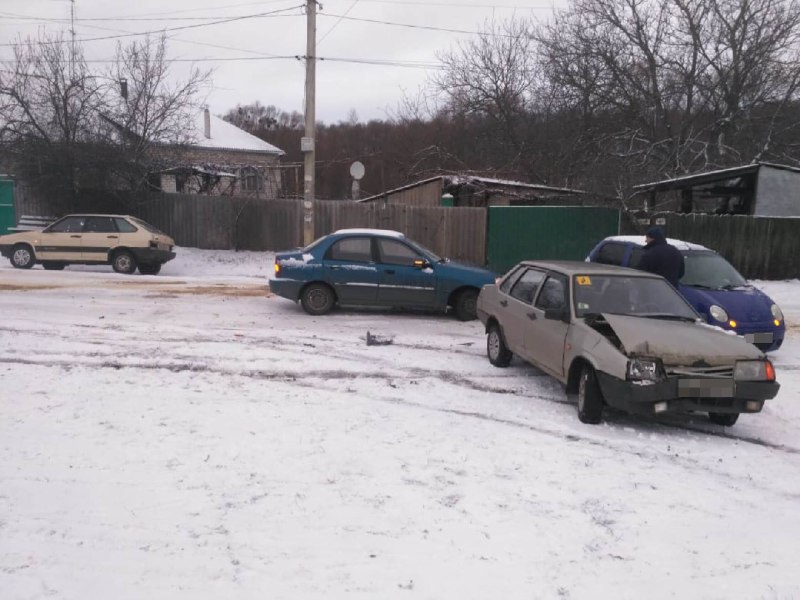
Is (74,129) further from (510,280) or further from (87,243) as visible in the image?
(510,280)

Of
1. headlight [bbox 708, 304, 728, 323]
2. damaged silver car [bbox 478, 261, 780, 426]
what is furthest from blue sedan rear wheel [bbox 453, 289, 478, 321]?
headlight [bbox 708, 304, 728, 323]

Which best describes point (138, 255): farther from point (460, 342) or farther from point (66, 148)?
point (460, 342)

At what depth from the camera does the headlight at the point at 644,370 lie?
5332 mm

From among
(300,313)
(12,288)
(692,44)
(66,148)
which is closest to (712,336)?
(300,313)

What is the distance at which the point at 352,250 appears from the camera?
10.8 m

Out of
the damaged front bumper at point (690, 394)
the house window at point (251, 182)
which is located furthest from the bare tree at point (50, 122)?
the damaged front bumper at point (690, 394)

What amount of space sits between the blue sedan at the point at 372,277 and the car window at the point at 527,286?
3.09 meters

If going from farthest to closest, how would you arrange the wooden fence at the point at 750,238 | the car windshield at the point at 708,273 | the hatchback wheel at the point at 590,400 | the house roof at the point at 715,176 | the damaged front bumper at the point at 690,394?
1. the wooden fence at the point at 750,238
2. the house roof at the point at 715,176
3. the car windshield at the point at 708,273
4. the hatchback wheel at the point at 590,400
5. the damaged front bumper at the point at 690,394

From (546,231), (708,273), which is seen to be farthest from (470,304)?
(546,231)

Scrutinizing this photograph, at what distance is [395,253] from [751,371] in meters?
6.41

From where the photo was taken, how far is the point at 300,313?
11.1 m

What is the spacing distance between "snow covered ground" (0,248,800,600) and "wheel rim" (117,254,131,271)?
8939mm

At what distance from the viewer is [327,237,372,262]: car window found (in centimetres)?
1080

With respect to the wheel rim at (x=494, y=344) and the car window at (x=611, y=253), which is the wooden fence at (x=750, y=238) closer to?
the car window at (x=611, y=253)
